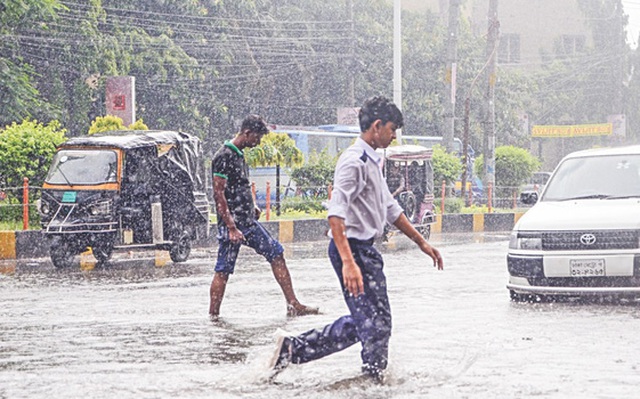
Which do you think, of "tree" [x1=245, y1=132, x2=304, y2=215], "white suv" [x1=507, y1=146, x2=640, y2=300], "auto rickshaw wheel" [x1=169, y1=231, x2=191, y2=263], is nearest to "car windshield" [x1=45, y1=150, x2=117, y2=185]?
"auto rickshaw wheel" [x1=169, y1=231, x2=191, y2=263]

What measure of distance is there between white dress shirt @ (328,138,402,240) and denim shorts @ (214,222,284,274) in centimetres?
319

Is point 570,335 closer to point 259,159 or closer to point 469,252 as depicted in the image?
point 469,252

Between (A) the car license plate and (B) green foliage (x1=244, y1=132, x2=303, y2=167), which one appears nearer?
(A) the car license plate

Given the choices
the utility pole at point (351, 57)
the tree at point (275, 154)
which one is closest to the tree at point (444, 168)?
the tree at point (275, 154)

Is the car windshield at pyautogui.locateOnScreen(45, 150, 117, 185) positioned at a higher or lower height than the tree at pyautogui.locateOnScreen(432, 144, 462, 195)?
higher

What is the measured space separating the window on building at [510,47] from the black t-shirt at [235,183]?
59.0 meters

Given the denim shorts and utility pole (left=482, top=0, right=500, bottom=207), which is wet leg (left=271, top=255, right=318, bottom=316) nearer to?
the denim shorts

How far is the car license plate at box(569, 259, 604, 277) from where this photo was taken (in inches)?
410

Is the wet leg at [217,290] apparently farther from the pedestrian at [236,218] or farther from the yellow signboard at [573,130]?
the yellow signboard at [573,130]

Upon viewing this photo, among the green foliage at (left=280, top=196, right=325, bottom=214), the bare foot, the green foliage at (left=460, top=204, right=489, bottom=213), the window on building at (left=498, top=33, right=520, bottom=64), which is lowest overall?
the green foliage at (left=460, top=204, right=489, bottom=213)

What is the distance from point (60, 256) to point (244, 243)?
666cm

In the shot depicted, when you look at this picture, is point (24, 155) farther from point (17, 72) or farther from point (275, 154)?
point (17, 72)

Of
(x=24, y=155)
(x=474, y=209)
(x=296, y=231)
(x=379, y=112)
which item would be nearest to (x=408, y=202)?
(x=296, y=231)

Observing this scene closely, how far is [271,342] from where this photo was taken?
8219 millimetres
